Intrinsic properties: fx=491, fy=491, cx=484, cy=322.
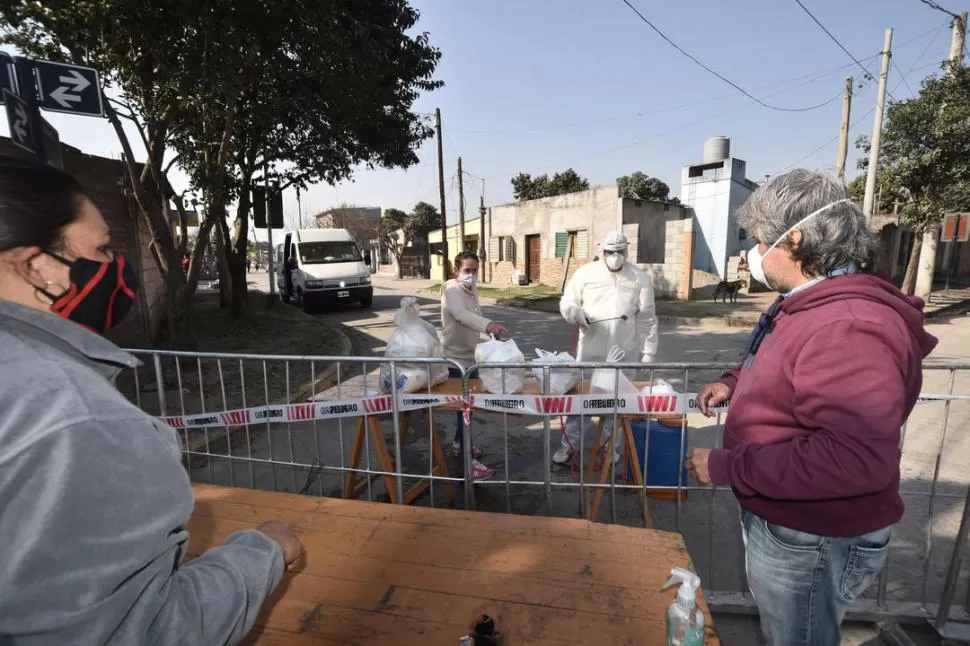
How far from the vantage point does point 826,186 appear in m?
1.44

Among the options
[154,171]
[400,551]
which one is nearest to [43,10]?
[154,171]

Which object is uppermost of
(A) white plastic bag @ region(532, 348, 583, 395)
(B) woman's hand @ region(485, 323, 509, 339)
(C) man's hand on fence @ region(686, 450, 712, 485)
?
(B) woman's hand @ region(485, 323, 509, 339)

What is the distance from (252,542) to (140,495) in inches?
19.0

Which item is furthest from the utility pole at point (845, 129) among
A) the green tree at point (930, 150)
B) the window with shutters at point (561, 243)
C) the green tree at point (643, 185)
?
the green tree at point (643, 185)

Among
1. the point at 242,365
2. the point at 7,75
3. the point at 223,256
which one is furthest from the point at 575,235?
the point at 7,75

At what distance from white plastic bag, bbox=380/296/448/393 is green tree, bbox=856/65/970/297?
44.2 feet

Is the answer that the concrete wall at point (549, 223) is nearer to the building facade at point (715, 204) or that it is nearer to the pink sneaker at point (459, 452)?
the building facade at point (715, 204)

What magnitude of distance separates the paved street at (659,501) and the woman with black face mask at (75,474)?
6.61 feet

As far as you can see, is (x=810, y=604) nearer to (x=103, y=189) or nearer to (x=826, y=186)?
(x=826, y=186)

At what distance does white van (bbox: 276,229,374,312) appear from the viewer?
14359 mm

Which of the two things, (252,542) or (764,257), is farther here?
(764,257)

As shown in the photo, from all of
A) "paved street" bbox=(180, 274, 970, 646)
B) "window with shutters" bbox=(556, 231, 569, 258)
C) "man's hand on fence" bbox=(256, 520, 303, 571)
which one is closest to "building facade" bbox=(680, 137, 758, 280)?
"window with shutters" bbox=(556, 231, 569, 258)

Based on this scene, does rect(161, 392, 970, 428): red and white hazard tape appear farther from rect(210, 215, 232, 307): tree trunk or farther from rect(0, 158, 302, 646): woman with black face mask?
rect(210, 215, 232, 307): tree trunk

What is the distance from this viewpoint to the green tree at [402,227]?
3522 centimetres
